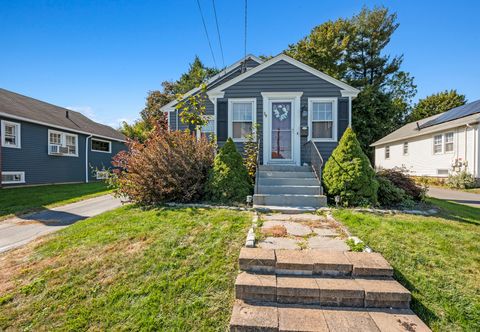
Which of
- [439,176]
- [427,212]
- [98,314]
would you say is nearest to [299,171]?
[427,212]

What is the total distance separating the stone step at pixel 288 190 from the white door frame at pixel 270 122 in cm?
252

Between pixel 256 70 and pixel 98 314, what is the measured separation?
809 cm

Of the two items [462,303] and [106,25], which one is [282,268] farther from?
[106,25]

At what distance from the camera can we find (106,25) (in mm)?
9383

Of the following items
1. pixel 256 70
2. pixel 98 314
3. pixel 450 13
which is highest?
pixel 450 13

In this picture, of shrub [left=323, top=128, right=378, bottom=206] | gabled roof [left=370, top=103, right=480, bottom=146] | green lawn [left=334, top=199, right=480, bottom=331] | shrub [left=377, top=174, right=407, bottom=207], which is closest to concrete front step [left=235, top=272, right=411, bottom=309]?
green lawn [left=334, top=199, right=480, bottom=331]

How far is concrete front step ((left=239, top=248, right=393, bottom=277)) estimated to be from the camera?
2.75 metres

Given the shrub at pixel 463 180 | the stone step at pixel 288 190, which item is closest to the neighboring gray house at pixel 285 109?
the stone step at pixel 288 190

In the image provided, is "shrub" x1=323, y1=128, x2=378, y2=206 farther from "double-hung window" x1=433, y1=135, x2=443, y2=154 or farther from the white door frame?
"double-hung window" x1=433, y1=135, x2=443, y2=154

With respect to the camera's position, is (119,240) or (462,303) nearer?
(462,303)

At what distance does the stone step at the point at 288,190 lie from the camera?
19.6 feet

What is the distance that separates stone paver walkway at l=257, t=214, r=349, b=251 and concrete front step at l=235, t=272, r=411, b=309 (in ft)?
2.37

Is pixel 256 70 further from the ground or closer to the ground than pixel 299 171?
further from the ground

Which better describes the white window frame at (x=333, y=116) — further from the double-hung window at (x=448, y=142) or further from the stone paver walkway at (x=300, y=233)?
the double-hung window at (x=448, y=142)
